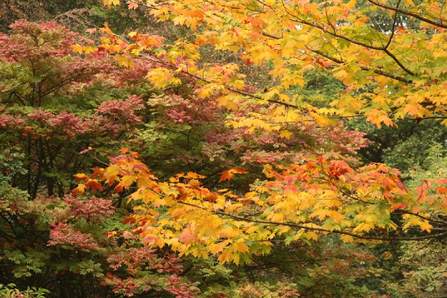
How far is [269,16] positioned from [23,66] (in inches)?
185

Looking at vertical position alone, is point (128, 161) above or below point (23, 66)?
above

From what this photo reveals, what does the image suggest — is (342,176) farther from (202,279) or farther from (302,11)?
(202,279)

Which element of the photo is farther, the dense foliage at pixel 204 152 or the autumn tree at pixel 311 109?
the dense foliage at pixel 204 152

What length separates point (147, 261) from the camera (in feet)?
23.2

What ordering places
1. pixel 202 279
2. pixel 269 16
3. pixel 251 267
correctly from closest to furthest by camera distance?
pixel 269 16
pixel 202 279
pixel 251 267

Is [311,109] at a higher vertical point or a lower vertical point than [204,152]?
higher

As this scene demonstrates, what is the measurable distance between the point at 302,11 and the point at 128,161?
5.66 ft

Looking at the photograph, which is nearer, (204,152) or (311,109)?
(311,109)

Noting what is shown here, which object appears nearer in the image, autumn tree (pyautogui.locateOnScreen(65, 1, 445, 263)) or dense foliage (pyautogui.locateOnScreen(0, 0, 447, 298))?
autumn tree (pyautogui.locateOnScreen(65, 1, 445, 263))

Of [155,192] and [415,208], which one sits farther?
[415,208]

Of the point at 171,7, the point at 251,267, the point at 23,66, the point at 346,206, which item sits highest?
the point at 171,7

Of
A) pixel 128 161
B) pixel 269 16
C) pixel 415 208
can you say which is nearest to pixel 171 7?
pixel 269 16

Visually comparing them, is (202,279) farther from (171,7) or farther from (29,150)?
(171,7)

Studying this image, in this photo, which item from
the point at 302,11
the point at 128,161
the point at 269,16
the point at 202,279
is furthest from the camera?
the point at 202,279
